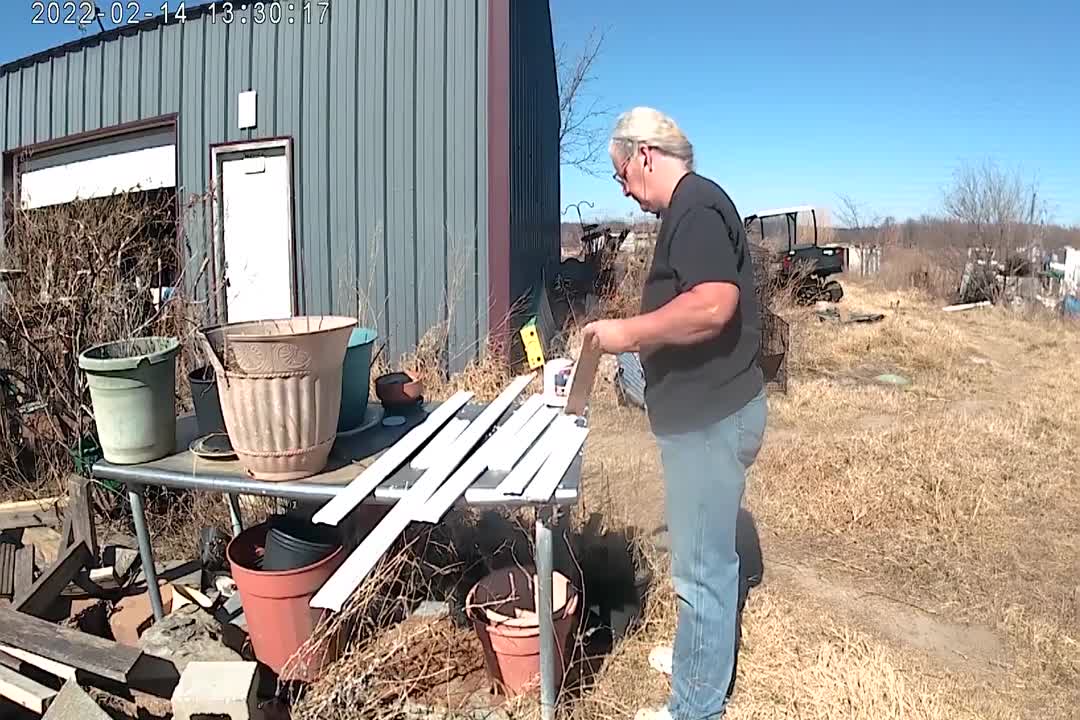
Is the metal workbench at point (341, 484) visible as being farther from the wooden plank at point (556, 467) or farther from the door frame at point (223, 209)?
the door frame at point (223, 209)

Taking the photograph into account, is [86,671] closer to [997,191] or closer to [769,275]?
[769,275]

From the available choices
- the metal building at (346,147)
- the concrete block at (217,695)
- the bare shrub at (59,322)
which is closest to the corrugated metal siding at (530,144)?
the metal building at (346,147)

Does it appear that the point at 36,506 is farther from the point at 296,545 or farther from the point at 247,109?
the point at 247,109

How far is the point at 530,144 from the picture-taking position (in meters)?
7.91

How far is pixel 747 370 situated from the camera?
2115mm

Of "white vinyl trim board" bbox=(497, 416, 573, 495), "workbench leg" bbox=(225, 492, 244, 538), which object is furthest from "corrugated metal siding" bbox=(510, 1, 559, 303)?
"white vinyl trim board" bbox=(497, 416, 573, 495)

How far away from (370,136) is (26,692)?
505 centimetres

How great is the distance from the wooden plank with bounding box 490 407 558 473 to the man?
0.49 m

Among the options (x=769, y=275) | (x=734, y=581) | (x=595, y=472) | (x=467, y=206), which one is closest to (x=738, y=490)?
(x=734, y=581)

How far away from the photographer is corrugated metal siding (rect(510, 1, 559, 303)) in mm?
6348

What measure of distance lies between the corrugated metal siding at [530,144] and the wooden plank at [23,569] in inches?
151

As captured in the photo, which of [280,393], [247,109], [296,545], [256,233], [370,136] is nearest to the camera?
[280,393]

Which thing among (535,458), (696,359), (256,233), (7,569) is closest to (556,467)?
(535,458)

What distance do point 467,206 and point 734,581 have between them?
445cm
